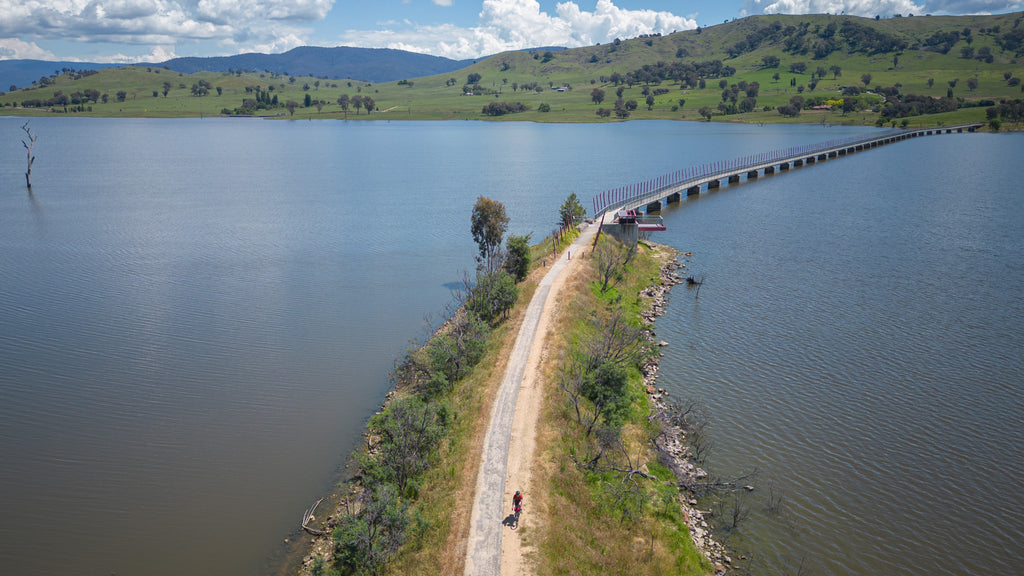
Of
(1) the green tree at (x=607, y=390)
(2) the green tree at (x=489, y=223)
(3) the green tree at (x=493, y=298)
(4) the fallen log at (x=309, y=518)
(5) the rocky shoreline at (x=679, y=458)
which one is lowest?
(4) the fallen log at (x=309, y=518)

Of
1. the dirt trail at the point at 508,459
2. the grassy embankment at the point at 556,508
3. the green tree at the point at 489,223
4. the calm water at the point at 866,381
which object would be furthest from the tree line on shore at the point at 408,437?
the calm water at the point at 866,381

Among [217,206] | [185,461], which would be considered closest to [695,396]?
[185,461]

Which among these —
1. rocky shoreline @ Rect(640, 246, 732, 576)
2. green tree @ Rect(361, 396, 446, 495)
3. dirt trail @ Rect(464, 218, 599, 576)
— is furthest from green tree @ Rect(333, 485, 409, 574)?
rocky shoreline @ Rect(640, 246, 732, 576)

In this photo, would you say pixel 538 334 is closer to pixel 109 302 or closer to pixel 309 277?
pixel 309 277

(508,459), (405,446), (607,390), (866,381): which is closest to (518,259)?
(607,390)

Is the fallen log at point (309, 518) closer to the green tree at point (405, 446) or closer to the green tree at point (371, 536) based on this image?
the green tree at point (371, 536)

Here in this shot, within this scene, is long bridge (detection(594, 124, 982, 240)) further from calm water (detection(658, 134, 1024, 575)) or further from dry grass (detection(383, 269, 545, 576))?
dry grass (detection(383, 269, 545, 576))
